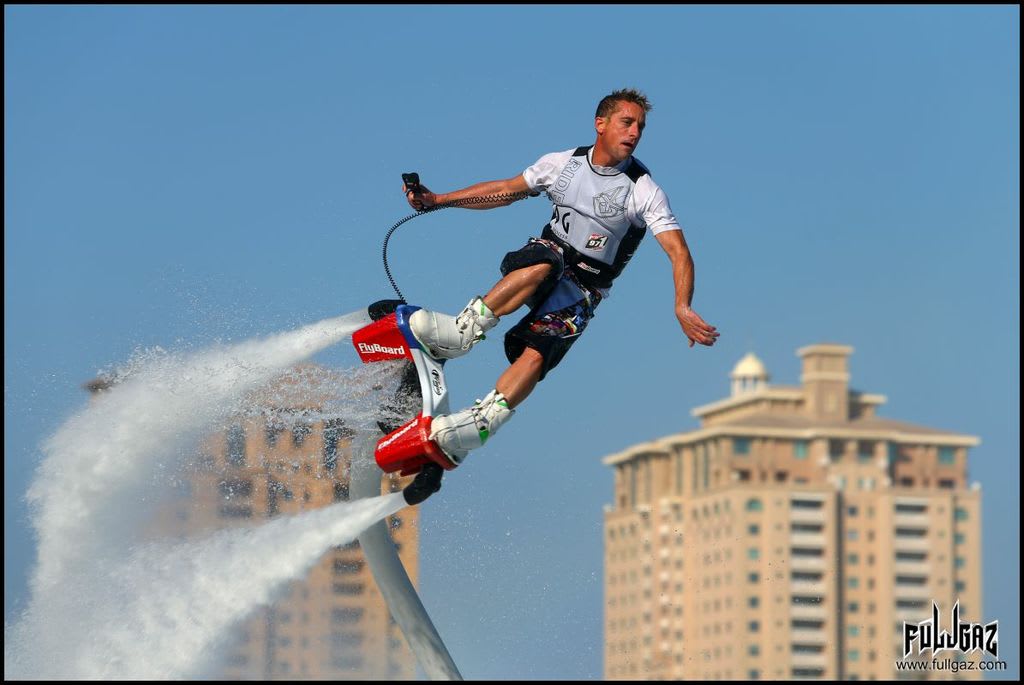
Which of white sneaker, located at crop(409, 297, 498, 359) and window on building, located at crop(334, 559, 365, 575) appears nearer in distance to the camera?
Answer: white sneaker, located at crop(409, 297, 498, 359)

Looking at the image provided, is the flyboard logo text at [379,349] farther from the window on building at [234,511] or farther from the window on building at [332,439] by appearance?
the window on building at [234,511]

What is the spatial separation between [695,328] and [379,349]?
321cm

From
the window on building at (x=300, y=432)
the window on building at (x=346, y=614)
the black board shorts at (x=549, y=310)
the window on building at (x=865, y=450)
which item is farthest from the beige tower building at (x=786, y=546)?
the black board shorts at (x=549, y=310)

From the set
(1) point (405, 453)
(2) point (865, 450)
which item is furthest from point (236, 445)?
(2) point (865, 450)

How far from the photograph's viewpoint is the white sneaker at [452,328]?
48.7ft

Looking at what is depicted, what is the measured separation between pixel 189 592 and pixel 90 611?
1.35 metres

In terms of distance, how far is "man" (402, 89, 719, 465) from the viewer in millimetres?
14594

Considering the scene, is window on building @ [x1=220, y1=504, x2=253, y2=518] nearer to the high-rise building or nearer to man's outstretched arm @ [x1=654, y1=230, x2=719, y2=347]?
the high-rise building

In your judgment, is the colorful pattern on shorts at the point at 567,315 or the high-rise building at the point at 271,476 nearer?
the colorful pattern on shorts at the point at 567,315

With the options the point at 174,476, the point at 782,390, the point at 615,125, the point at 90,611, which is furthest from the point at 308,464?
the point at 782,390

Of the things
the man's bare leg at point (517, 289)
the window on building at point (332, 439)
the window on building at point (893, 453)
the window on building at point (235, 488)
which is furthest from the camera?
the window on building at point (893, 453)

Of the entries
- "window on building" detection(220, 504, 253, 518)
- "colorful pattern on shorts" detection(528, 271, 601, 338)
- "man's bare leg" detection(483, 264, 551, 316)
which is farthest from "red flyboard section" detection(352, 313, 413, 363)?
"window on building" detection(220, 504, 253, 518)

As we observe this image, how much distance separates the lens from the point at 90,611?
17094mm

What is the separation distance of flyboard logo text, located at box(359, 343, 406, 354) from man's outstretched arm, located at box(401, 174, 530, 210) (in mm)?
1140
